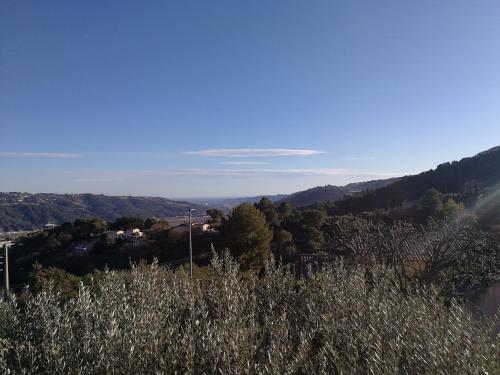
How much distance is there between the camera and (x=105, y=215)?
2512 inches

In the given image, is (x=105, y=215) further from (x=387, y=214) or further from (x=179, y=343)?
(x=179, y=343)

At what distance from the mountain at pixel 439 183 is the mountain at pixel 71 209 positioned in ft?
75.2

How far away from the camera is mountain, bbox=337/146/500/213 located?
39750 mm

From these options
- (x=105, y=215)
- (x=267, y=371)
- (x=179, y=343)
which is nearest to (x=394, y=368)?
(x=267, y=371)

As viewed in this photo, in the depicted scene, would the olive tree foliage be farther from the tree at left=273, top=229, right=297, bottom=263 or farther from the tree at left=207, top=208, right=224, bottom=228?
the tree at left=207, top=208, right=224, bottom=228

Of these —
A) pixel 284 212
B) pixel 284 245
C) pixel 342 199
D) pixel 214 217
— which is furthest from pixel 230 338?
pixel 342 199

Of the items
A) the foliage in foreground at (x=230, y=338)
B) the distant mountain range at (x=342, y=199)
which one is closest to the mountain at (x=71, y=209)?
the distant mountain range at (x=342, y=199)

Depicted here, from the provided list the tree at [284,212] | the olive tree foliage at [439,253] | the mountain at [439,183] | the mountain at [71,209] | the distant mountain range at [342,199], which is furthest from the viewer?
the mountain at [71,209]

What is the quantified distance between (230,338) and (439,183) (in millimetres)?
46004

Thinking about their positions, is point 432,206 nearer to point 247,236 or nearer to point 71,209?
point 247,236

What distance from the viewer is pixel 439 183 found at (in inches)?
1746

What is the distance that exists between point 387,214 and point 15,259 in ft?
92.7

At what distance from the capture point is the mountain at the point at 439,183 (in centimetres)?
3975

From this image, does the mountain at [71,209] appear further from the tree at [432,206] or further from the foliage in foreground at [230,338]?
the foliage in foreground at [230,338]
